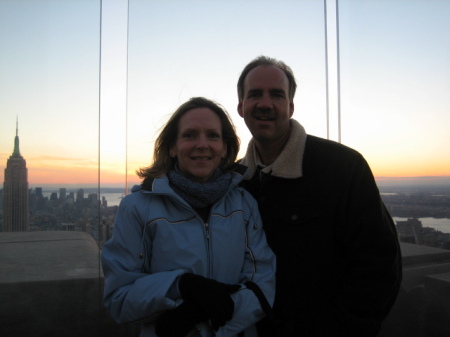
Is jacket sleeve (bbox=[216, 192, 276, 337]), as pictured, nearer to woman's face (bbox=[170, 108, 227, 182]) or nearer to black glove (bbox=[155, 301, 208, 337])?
black glove (bbox=[155, 301, 208, 337])

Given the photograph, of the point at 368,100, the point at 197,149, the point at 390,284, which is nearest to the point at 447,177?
A: the point at 368,100

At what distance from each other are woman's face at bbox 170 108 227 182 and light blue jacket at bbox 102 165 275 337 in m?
0.12

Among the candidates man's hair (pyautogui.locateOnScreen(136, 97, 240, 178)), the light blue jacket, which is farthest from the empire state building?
the light blue jacket

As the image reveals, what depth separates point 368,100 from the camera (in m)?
2.56

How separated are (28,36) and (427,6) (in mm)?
2503

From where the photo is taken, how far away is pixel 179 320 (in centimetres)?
118

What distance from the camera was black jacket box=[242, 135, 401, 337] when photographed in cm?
136

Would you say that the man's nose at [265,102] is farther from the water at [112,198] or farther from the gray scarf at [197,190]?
the water at [112,198]

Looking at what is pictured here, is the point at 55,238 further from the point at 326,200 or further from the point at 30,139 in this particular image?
the point at 326,200

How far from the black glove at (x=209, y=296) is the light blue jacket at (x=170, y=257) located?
4 cm

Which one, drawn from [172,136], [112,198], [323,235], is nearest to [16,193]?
[112,198]

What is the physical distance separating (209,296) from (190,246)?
19cm

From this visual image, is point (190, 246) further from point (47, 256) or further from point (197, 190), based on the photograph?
point (47, 256)

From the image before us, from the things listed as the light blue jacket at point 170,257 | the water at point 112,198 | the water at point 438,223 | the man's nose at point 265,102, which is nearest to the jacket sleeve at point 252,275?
the light blue jacket at point 170,257
